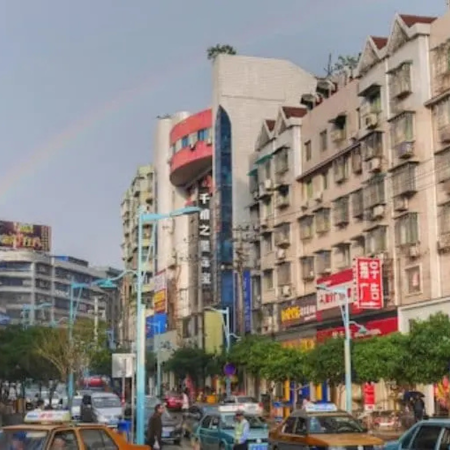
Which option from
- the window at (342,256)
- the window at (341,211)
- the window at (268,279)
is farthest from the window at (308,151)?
the window at (268,279)

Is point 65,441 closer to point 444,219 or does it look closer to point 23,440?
point 23,440

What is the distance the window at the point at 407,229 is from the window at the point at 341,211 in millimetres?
6474

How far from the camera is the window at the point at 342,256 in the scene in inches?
A: 2080

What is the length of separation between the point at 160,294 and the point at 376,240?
186ft

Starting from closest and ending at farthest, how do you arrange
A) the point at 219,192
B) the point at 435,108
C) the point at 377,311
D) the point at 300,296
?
1. the point at 435,108
2. the point at 377,311
3. the point at 300,296
4. the point at 219,192

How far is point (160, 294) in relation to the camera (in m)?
103

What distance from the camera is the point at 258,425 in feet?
83.5

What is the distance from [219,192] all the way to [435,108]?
3577cm

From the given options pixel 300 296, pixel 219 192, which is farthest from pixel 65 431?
pixel 219 192

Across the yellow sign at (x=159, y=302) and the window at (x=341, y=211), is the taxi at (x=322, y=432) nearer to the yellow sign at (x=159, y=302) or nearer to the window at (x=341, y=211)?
the window at (x=341, y=211)

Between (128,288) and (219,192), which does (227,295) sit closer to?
(219,192)

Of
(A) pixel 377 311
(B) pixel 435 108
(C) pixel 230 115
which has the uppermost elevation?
(C) pixel 230 115

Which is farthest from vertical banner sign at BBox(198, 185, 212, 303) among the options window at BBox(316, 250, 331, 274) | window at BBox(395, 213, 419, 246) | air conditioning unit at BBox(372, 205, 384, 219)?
window at BBox(395, 213, 419, 246)

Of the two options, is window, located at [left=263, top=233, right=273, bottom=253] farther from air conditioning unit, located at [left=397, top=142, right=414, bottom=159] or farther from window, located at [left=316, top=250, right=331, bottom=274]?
air conditioning unit, located at [left=397, top=142, right=414, bottom=159]
